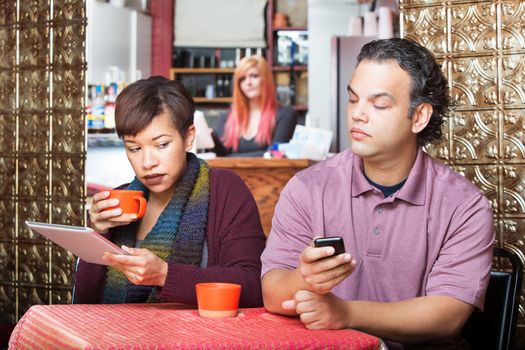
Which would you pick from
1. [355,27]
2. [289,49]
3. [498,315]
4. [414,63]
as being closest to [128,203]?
[414,63]

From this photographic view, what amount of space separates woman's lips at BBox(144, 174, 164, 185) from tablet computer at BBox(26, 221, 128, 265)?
0.37 meters

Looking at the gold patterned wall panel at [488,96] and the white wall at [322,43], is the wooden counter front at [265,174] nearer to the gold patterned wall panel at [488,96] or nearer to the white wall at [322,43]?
the gold patterned wall panel at [488,96]

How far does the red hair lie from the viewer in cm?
563

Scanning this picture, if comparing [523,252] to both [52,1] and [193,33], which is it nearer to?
[52,1]

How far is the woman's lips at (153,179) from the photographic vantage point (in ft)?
6.77

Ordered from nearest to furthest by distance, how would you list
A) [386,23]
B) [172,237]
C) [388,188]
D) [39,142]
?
[388,188] < [172,237] < [39,142] < [386,23]

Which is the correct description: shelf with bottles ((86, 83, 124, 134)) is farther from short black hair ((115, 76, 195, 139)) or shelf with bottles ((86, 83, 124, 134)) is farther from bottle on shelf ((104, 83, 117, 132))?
short black hair ((115, 76, 195, 139))

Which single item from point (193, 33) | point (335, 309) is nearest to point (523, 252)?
point (335, 309)

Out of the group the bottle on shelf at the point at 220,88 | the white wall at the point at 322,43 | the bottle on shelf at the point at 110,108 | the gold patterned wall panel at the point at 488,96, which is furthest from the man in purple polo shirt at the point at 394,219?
the bottle on shelf at the point at 220,88

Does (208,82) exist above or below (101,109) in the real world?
above

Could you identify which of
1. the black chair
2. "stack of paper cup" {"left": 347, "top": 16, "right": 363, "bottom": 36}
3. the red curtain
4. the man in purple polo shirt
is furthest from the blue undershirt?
the red curtain

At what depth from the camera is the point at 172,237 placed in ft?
6.66

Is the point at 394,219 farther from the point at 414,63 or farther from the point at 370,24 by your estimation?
the point at 370,24

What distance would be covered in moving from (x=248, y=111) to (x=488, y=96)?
308 cm
